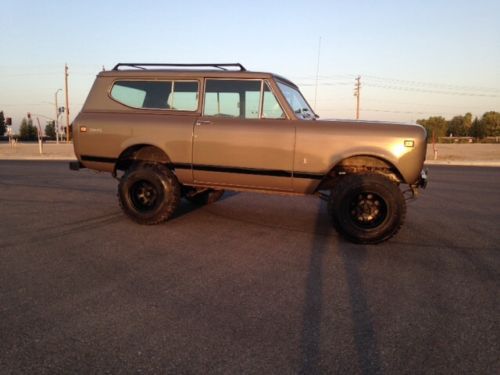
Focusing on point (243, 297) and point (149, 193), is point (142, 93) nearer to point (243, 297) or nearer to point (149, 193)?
point (149, 193)

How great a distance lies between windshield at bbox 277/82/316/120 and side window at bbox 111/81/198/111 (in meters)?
1.30

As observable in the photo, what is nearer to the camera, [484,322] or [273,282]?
[484,322]

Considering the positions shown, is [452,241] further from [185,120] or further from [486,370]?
[185,120]

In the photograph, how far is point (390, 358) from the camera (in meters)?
2.63

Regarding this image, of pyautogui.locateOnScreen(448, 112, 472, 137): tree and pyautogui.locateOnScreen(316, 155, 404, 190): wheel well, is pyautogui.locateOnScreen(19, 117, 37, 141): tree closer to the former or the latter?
pyautogui.locateOnScreen(316, 155, 404, 190): wheel well

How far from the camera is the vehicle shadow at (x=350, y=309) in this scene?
261cm

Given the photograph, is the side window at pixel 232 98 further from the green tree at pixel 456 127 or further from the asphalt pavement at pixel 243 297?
the green tree at pixel 456 127

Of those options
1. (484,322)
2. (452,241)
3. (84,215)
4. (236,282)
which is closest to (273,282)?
(236,282)

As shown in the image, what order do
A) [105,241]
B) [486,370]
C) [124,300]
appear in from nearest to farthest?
1. [486,370]
2. [124,300]
3. [105,241]

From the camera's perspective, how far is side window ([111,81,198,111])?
238 inches

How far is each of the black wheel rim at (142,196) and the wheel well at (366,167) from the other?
2486mm

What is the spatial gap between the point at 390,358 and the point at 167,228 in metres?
3.94

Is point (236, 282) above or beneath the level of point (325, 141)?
beneath

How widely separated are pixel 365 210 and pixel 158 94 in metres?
3.43
